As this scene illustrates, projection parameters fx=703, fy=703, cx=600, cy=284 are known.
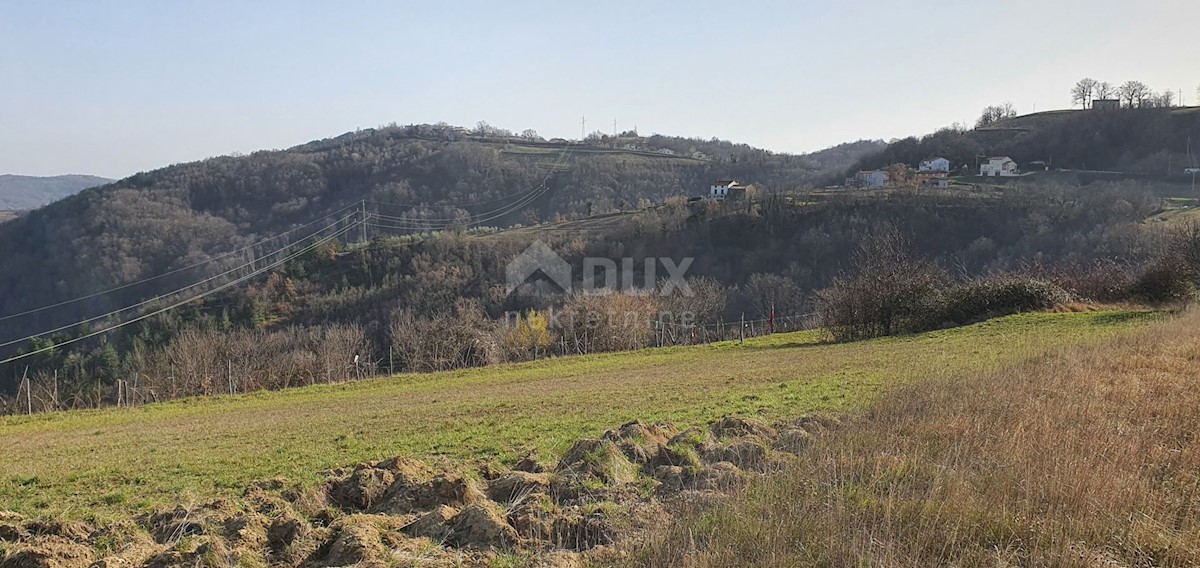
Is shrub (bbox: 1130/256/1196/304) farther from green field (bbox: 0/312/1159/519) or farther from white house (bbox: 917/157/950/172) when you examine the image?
white house (bbox: 917/157/950/172)

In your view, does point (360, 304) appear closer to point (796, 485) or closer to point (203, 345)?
point (203, 345)

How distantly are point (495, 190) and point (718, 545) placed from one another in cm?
11133

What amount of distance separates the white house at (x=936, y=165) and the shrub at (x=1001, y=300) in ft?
231

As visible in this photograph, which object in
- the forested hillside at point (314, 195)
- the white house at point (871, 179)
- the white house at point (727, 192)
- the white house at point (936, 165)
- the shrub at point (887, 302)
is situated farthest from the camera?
the white house at point (936, 165)

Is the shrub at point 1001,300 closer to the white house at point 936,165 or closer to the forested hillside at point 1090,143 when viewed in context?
the forested hillside at point 1090,143

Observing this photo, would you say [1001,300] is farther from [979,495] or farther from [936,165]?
[936,165]

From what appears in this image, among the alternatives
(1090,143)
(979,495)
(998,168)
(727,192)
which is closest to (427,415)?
(979,495)

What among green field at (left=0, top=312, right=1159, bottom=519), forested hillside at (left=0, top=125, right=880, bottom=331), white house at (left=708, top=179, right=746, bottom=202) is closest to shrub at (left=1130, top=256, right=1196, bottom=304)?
green field at (left=0, top=312, right=1159, bottom=519)

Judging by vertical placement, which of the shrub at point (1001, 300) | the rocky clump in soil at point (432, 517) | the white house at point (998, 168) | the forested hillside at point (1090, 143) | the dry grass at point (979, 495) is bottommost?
the shrub at point (1001, 300)

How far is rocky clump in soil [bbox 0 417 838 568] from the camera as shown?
15.3ft

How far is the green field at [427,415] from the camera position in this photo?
8.45 meters

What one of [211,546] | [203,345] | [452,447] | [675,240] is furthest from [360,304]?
[211,546]

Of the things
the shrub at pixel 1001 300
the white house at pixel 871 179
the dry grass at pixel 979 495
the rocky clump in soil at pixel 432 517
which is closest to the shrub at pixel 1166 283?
the shrub at pixel 1001 300

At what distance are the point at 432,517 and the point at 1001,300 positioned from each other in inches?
1007
